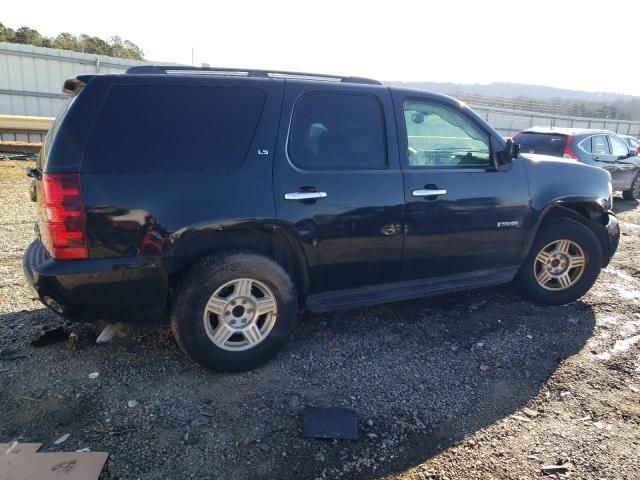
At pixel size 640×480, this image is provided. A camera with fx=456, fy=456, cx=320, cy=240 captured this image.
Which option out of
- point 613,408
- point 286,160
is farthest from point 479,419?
point 286,160

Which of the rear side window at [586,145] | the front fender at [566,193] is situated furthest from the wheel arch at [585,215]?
the rear side window at [586,145]

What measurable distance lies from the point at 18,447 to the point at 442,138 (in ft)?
11.9

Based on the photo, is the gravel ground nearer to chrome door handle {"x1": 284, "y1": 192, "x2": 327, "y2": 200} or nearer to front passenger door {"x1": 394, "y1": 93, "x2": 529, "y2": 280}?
front passenger door {"x1": 394, "y1": 93, "x2": 529, "y2": 280}

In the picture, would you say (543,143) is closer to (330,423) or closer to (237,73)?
(237,73)

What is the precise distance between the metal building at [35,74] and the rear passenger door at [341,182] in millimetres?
13415

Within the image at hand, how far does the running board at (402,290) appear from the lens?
3541mm

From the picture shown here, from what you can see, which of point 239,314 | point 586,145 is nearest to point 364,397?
point 239,314

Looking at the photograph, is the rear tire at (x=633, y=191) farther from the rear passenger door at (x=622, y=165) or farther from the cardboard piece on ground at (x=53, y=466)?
the cardboard piece on ground at (x=53, y=466)

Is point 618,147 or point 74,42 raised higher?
point 74,42

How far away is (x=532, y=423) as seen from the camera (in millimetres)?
2871

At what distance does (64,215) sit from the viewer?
8.91 feet

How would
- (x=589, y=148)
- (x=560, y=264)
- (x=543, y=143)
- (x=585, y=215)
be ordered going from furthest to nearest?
(x=589, y=148) → (x=543, y=143) → (x=585, y=215) → (x=560, y=264)

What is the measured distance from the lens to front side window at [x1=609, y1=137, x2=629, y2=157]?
10531mm

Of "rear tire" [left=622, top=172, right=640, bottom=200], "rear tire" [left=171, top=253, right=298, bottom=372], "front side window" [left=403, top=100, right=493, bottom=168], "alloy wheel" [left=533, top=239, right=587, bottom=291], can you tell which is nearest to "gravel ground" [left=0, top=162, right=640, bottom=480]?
"rear tire" [left=171, top=253, right=298, bottom=372]
